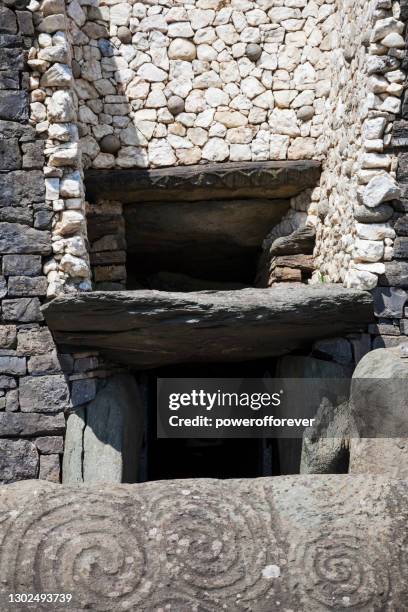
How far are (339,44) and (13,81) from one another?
9.41 ft

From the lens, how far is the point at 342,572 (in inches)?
104

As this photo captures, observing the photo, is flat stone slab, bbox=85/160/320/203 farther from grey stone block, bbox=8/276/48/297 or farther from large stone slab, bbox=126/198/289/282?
grey stone block, bbox=8/276/48/297

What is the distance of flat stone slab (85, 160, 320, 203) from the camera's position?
6.18 metres

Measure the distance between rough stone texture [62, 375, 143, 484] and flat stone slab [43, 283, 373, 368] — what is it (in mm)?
439

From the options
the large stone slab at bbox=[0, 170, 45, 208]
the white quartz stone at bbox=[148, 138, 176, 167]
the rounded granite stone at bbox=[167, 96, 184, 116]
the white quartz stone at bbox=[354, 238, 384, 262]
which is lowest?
the white quartz stone at bbox=[354, 238, 384, 262]

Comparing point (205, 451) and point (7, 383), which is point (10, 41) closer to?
point (7, 383)

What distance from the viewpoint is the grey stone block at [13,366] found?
17.6 feet

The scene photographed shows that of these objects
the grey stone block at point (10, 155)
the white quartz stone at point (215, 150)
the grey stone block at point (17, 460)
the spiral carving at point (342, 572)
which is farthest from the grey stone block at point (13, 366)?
the spiral carving at point (342, 572)

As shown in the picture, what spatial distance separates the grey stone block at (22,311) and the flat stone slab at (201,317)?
8.6 inches

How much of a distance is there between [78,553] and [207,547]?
51 centimetres

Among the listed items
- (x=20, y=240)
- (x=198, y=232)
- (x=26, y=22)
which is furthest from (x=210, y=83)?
(x=20, y=240)

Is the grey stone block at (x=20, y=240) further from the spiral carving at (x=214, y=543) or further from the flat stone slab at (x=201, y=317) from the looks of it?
the spiral carving at (x=214, y=543)

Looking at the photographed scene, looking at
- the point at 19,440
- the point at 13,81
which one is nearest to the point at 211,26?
the point at 13,81

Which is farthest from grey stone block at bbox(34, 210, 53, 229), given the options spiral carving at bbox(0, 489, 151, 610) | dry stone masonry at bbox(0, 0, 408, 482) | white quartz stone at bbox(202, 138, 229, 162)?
spiral carving at bbox(0, 489, 151, 610)
